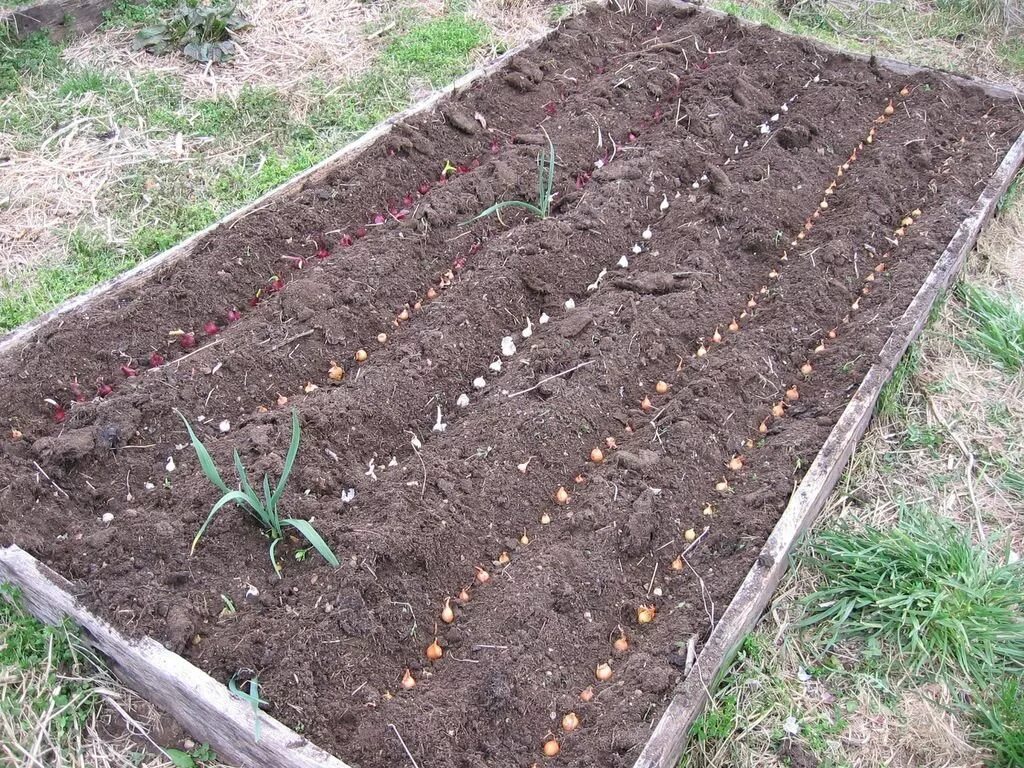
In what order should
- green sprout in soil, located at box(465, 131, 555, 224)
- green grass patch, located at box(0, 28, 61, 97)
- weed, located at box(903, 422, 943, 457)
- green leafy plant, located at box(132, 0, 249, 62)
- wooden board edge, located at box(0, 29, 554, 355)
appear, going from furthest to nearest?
green leafy plant, located at box(132, 0, 249, 62), green grass patch, located at box(0, 28, 61, 97), green sprout in soil, located at box(465, 131, 555, 224), wooden board edge, located at box(0, 29, 554, 355), weed, located at box(903, 422, 943, 457)

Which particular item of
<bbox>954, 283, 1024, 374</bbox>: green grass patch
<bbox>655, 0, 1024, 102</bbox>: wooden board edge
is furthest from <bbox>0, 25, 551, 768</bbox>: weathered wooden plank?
<bbox>655, 0, 1024, 102</bbox>: wooden board edge

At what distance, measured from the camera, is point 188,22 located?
5.83m

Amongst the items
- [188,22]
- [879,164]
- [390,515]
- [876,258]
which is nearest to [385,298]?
[390,515]

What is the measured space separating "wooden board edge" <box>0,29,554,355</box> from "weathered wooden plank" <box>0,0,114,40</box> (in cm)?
261

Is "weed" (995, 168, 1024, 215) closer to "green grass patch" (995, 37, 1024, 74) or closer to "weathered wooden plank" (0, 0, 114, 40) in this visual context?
"green grass patch" (995, 37, 1024, 74)

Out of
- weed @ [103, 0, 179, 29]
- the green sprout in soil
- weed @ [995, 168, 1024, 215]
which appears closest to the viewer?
the green sprout in soil

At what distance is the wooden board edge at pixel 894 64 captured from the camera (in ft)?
16.3

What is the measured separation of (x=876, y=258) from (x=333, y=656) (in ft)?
9.89

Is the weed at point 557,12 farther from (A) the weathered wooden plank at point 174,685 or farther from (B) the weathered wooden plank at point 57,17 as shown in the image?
(A) the weathered wooden plank at point 174,685

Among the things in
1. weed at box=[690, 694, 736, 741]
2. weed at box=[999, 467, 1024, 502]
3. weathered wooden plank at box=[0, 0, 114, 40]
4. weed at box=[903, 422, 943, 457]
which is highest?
weathered wooden plank at box=[0, 0, 114, 40]

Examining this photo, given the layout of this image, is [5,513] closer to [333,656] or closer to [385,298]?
[333,656]

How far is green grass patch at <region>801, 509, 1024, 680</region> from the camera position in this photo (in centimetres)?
270

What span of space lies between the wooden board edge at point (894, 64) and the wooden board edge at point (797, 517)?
3.63ft

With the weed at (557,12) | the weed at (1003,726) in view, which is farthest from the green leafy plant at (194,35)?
the weed at (1003,726)
